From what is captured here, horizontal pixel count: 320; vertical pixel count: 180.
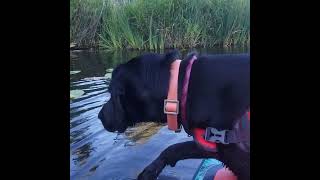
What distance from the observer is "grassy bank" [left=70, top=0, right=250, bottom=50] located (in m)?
10.5

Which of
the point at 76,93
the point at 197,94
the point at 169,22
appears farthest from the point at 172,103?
the point at 169,22

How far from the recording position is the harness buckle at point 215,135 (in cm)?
263

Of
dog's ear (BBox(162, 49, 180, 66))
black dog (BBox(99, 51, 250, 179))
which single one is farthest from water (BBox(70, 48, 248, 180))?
dog's ear (BBox(162, 49, 180, 66))

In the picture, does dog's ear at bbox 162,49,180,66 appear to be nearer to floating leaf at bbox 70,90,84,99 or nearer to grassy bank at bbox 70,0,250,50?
floating leaf at bbox 70,90,84,99

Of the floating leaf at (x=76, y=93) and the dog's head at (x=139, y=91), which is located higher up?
the dog's head at (x=139, y=91)

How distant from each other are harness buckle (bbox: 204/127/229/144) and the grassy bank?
25.5ft

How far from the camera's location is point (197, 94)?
2688 millimetres

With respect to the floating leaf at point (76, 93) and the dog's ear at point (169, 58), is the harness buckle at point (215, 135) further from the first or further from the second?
the floating leaf at point (76, 93)

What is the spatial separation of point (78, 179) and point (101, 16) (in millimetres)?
8018

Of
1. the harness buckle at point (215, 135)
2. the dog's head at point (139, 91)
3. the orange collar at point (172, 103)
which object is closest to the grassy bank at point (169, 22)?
the dog's head at point (139, 91)

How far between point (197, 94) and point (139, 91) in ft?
1.39

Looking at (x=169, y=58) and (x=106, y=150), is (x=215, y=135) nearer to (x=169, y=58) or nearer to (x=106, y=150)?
(x=169, y=58)

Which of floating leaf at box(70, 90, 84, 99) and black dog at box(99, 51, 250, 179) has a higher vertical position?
black dog at box(99, 51, 250, 179)
